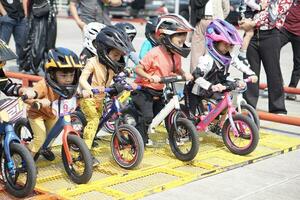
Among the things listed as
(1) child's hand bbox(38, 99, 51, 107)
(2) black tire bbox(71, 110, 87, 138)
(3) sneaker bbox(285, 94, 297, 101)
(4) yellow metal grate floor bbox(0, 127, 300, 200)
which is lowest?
(3) sneaker bbox(285, 94, 297, 101)

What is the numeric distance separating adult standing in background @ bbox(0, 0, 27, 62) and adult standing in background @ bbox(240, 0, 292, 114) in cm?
455

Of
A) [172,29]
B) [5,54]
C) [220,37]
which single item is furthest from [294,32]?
[5,54]

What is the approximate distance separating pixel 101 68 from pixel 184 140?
109 cm

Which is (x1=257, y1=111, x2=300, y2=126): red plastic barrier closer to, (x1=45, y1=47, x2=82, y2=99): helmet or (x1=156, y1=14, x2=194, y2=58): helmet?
(x1=156, y1=14, x2=194, y2=58): helmet

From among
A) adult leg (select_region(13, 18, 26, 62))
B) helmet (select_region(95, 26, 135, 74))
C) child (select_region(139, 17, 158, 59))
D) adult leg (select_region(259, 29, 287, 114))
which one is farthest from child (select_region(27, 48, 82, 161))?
adult leg (select_region(13, 18, 26, 62))

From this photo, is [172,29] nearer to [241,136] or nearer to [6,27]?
[241,136]

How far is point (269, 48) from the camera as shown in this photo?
8180 millimetres

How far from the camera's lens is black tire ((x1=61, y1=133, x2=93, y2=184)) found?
4840 millimetres

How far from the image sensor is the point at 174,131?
5.92 m

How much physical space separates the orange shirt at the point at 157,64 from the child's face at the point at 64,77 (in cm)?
121

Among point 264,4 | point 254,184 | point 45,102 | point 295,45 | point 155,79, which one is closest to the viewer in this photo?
point 45,102

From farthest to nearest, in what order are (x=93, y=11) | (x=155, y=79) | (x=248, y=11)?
1. (x=93, y=11)
2. (x=248, y=11)
3. (x=155, y=79)

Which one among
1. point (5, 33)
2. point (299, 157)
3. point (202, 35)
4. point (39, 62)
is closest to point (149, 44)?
point (202, 35)

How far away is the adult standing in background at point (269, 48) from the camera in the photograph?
8.12 m
